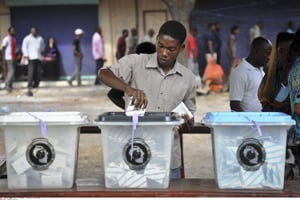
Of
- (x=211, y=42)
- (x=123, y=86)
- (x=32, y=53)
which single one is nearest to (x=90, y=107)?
(x=32, y=53)

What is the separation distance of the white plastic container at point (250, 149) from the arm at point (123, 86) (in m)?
0.34

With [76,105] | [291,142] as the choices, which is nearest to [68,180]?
[291,142]

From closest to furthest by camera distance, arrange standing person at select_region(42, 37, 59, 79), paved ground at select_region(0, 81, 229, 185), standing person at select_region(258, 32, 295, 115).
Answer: standing person at select_region(258, 32, 295, 115) < paved ground at select_region(0, 81, 229, 185) < standing person at select_region(42, 37, 59, 79)

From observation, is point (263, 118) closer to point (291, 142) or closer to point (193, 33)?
point (291, 142)

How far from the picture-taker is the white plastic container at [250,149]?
2.56 meters

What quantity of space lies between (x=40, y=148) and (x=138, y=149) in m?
0.45

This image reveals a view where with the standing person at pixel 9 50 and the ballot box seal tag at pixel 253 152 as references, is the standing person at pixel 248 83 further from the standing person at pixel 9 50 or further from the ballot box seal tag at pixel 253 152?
the standing person at pixel 9 50

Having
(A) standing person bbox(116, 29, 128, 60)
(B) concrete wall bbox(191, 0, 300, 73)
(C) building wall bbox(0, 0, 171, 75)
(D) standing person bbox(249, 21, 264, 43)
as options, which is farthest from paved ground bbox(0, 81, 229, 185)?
(B) concrete wall bbox(191, 0, 300, 73)

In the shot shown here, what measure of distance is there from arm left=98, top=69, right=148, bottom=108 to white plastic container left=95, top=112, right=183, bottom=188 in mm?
129

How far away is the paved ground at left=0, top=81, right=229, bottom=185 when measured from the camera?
6.82 metres

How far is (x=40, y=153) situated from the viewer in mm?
2617

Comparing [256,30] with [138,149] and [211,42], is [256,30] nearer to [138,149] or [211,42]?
[211,42]

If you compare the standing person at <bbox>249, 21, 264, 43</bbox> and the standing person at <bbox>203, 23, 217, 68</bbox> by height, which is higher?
the standing person at <bbox>249, 21, 264, 43</bbox>

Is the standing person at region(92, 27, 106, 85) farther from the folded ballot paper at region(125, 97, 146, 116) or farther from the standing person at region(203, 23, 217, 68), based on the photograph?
the folded ballot paper at region(125, 97, 146, 116)
